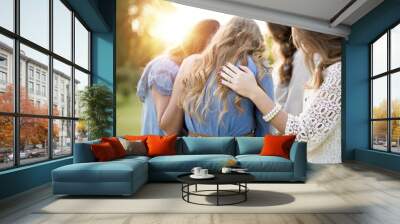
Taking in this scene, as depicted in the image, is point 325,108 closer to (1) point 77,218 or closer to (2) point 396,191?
(2) point 396,191

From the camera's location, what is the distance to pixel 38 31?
233 inches

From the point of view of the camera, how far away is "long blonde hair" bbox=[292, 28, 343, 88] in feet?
28.2

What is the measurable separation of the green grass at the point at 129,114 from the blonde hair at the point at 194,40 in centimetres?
129

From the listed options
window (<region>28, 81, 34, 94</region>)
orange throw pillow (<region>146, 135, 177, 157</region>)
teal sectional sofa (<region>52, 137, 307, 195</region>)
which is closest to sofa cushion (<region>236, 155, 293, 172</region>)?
teal sectional sofa (<region>52, 137, 307, 195</region>)

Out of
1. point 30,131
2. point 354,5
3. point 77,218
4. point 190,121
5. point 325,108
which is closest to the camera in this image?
point 77,218

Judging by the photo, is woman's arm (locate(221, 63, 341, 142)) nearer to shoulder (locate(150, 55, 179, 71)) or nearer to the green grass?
shoulder (locate(150, 55, 179, 71))

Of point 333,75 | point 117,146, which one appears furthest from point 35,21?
point 333,75

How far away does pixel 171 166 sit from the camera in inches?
235

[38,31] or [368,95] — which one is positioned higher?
[38,31]

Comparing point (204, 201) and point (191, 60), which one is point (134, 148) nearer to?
point (204, 201)

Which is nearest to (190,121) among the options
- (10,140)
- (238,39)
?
(238,39)

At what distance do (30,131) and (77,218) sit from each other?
2.30 metres

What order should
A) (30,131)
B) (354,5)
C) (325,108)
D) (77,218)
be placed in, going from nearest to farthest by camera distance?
1. (77,218)
2. (30,131)
3. (354,5)
4. (325,108)

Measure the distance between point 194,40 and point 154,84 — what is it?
1.29 meters
